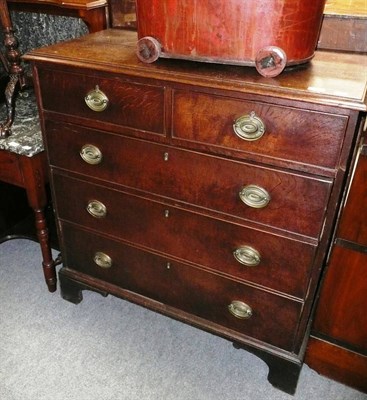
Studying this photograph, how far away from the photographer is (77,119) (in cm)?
133

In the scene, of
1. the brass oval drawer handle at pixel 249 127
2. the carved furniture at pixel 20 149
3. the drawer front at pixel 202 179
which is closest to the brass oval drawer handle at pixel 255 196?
the drawer front at pixel 202 179

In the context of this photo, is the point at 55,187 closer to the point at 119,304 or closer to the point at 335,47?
the point at 119,304

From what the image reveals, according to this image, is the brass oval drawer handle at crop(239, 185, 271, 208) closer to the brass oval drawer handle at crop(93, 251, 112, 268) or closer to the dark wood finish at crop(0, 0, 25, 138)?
the brass oval drawer handle at crop(93, 251, 112, 268)

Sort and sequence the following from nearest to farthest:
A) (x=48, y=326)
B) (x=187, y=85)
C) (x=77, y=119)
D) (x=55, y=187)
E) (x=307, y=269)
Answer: (x=187, y=85)
(x=307, y=269)
(x=77, y=119)
(x=55, y=187)
(x=48, y=326)

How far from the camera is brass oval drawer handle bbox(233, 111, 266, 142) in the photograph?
1057 mm

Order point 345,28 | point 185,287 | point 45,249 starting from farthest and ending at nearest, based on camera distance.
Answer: point 45,249
point 185,287
point 345,28

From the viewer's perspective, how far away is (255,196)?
3.85 ft

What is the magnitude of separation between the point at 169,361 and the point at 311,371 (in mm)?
538

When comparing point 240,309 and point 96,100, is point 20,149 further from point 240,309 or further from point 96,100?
point 240,309

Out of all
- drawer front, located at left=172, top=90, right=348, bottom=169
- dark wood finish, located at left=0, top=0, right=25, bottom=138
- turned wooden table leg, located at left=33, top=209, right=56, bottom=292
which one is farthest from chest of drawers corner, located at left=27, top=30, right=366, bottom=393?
dark wood finish, located at left=0, top=0, right=25, bottom=138

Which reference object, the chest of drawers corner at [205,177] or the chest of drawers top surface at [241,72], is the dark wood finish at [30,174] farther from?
the chest of drawers top surface at [241,72]

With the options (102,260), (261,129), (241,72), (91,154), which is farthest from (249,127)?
(102,260)

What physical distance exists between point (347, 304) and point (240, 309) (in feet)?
1.15

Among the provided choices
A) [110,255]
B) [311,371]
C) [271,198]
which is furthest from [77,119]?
[311,371]
